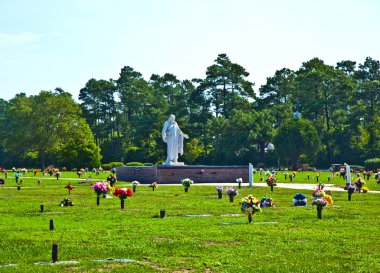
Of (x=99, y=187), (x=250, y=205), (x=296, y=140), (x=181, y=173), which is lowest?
(x=250, y=205)

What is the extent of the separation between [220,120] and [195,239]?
8500 cm

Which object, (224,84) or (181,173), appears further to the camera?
(224,84)

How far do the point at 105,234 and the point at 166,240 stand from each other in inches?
83.9

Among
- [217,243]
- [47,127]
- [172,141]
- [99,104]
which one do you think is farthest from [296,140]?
[217,243]

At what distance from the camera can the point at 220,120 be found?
334 feet

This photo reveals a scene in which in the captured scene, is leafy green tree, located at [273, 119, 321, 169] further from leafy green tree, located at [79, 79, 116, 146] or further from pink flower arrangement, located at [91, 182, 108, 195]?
pink flower arrangement, located at [91, 182, 108, 195]

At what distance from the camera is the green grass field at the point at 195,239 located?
43.8 feet

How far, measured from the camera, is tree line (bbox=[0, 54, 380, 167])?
96.1 meters

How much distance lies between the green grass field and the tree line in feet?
224

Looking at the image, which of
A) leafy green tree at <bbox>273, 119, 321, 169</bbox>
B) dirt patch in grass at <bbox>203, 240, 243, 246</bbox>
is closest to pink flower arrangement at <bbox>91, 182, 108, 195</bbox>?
dirt patch in grass at <bbox>203, 240, 243, 246</bbox>

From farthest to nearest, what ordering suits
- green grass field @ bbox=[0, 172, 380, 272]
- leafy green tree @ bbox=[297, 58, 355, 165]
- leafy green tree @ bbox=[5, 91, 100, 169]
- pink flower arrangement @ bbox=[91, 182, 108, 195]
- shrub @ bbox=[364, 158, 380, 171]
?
1. leafy green tree @ bbox=[297, 58, 355, 165]
2. leafy green tree @ bbox=[5, 91, 100, 169]
3. shrub @ bbox=[364, 158, 380, 171]
4. pink flower arrangement @ bbox=[91, 182, 108, 195]
5. green grass field @ bbox=[0, 172, 380, 272]

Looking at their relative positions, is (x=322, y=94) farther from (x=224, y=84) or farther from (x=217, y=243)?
(x=217, y=243)

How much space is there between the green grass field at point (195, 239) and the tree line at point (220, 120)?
68336 mm

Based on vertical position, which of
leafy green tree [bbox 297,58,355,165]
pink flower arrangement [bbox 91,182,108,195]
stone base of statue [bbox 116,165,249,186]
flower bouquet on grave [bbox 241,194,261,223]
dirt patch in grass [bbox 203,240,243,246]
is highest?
leafy green tree [bbox 297,58,355,165]
